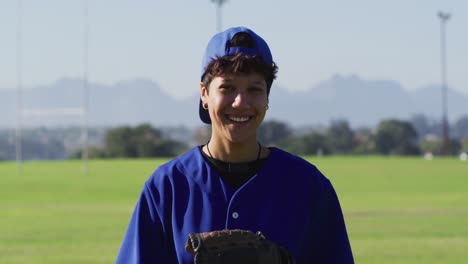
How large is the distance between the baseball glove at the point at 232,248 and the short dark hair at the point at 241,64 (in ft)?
1.79

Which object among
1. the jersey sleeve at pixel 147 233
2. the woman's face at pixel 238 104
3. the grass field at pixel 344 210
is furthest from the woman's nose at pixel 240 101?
the grass field at pixel 344 210

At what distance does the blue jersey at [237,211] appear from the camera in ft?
13.1

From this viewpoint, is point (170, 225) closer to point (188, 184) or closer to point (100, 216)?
point (188, 184)

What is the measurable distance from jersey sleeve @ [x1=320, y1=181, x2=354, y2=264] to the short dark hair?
1.52 feet

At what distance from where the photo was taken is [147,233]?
13.2ft

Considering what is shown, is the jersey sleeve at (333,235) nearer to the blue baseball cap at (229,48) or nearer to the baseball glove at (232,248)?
the baseball glove at (232,248)

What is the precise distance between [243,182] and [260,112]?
249 millimetres

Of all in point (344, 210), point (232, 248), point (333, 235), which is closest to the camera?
point (232, 248)

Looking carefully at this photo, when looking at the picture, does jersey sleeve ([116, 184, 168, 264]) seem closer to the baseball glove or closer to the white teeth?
the baseball glove

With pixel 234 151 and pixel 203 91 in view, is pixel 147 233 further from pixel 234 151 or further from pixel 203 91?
pixel 203 91

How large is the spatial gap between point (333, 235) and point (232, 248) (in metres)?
0.43

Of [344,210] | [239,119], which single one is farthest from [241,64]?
[344,210]

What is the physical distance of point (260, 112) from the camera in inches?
159

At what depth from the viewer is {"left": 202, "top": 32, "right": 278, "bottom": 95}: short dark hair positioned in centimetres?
399
